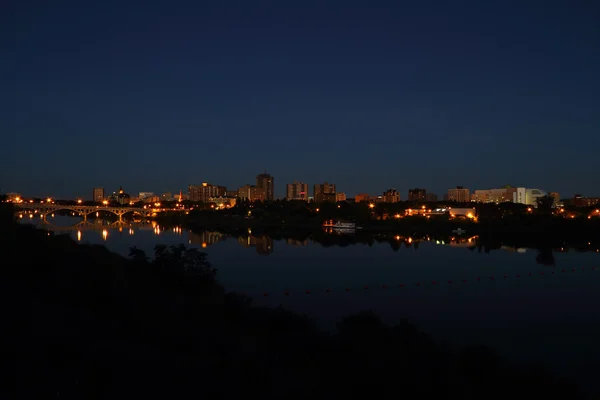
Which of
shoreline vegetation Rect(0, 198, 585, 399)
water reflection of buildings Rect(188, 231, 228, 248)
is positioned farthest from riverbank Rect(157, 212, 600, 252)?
shoreline vegetation Rect(0, 198, 585, 399)

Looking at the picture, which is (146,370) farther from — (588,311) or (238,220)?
(238,220)

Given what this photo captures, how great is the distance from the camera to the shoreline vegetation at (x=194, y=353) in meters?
4.02

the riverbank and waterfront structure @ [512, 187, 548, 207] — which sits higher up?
waterfront structure @ [512, 187, 548, 207]

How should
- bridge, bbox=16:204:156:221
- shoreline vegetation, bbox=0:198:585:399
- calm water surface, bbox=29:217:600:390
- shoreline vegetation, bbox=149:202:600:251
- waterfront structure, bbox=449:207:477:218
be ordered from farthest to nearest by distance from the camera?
bridge, bbox=16:204:156:221 → waterfront structure, bbox=449:207:477:218 → shoreline vegetation, bbox=149:202:600:251 → calm water surface, bbox=29:217:600:390 → shoreline vegetation, bbox=0:198:585:399

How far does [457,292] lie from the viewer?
47.5 feet

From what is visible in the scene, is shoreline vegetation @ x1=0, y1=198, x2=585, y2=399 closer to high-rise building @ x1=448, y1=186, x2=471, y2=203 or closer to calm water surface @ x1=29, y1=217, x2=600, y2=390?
calm water surface @ x1=29, y1=217, x2=600, y2=390

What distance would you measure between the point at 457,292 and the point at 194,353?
11230 mm

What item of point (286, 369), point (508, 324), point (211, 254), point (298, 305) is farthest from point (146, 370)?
point (211, 254)

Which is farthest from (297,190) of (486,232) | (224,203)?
(486,232)

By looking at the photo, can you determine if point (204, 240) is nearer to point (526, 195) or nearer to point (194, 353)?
point (194, 353)

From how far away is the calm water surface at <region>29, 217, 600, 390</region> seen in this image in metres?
9.56

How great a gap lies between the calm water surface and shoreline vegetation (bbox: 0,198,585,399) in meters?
3.02

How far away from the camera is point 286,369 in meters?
5.04

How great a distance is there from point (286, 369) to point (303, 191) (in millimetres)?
137039
